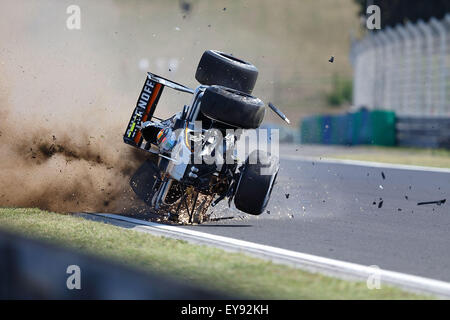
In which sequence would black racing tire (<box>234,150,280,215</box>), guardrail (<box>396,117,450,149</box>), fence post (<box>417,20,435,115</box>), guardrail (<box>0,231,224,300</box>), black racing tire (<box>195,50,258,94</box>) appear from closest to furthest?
guardrail (<box>0,231,224,300</box>) → black racing tire (<box>234,150,280,215</box>) → black racing tire (<box>195,50,258,94</box>) → guardrail (<box>396,117,450,149</box>) → fence post (<box>417,20,435,115</box>)

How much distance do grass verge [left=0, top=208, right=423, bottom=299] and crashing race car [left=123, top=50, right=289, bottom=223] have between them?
860 millimetres

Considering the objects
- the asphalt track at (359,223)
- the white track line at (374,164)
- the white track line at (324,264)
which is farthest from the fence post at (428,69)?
the white track line at (324,264)

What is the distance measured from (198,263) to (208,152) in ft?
6.58

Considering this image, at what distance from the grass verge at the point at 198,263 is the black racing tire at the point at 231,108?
1245mm

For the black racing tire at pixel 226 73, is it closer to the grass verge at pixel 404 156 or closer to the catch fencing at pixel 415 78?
the grass verge at pixel 404 156

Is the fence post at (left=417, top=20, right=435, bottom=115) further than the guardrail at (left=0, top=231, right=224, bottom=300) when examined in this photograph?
Yes

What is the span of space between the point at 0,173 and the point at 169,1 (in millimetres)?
23110

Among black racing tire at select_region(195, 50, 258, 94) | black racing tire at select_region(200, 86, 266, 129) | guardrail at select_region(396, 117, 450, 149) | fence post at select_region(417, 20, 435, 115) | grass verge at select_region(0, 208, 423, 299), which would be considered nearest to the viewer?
grass verge at select_region(0, 208, 423, 299)

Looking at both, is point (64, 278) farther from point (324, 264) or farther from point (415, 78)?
point (415, 78)

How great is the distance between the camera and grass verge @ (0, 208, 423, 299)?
4699mm

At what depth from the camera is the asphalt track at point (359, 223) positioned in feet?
20.3

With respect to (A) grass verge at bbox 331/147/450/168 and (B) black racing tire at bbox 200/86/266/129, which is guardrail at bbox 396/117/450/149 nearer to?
(A) grass verge at bbox 331/147/450/168

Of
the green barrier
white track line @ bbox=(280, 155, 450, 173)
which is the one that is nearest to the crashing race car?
white track line @ bbox=(280, 155, 450, 173)

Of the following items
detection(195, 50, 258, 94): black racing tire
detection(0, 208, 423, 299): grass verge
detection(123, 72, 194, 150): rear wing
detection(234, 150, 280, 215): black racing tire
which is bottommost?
detection(0, 208, 423, 299): grass verge
